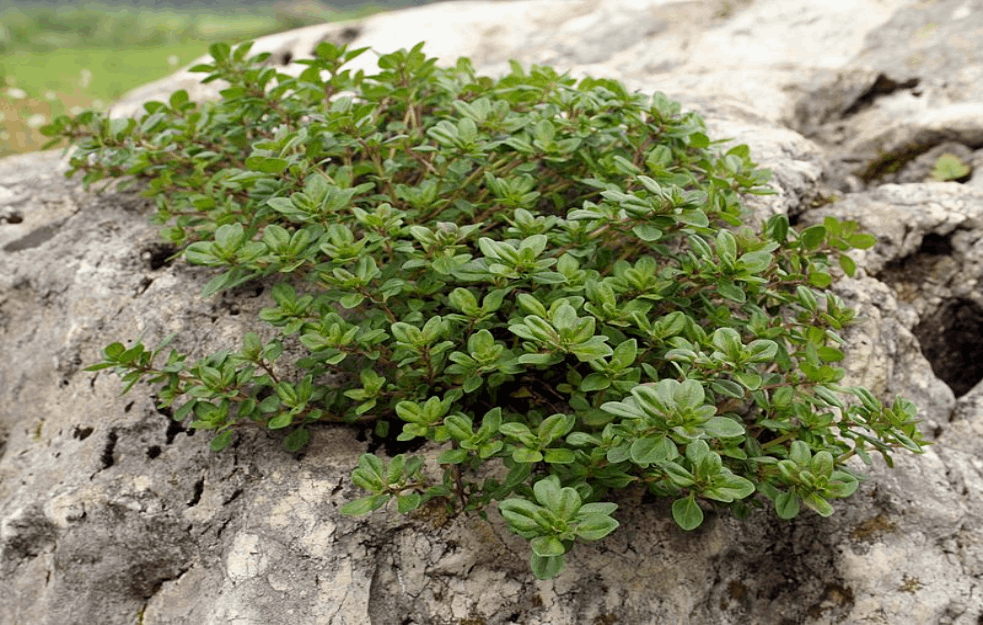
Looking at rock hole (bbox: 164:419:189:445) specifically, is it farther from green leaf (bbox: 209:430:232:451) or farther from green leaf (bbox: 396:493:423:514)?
green leaf (bbox: 396:493:423:514)

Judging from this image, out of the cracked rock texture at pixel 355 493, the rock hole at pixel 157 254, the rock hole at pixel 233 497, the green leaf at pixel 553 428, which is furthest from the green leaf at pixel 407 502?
the rock hole at pixel 157 254

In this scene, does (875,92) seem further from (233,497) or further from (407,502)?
(233,497)

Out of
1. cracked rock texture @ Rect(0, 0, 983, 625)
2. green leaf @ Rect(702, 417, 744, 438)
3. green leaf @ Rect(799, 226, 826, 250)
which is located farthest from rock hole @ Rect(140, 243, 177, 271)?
green leaf @ Rect(799, 226, 826, 250)

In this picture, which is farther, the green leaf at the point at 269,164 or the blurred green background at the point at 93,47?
the blurred green background at the point at 93,47

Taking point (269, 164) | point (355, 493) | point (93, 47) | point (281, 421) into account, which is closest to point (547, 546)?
point (355, 493)

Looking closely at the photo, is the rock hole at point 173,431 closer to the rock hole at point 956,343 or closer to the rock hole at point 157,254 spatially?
the rock hole at point 157,254

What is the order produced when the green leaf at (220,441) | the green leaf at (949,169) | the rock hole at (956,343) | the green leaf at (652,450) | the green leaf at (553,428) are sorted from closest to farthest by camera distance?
the green leaf at (652,450) → the green leaf at (553,428) → the green leaf at (220,441) → the rock hole at (956,343) → the green leaf at (949,169)
